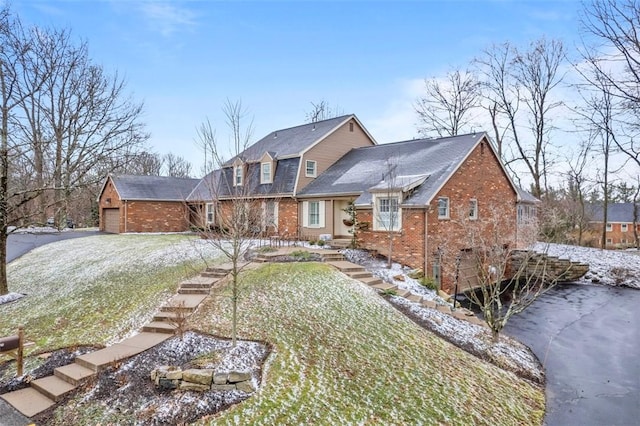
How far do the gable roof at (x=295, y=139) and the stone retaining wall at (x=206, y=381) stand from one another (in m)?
14.8

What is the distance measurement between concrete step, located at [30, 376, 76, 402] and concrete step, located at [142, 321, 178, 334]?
195 centimetres

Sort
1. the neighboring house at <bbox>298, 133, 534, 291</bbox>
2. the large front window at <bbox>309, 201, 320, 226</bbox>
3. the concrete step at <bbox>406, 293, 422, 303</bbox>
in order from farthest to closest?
the large front window at <bbox>309, 201, 320, 226</bbox>
the neighboring house at <bbox>298, 133, 534, 291</bbox>
the concrete step at <bbox>406, 293, 422, 303</bbox>

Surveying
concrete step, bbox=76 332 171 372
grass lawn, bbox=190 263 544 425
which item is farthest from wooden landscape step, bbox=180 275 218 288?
concrete step, bbox=76 332 171 372

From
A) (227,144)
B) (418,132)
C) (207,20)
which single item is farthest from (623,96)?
(418,132)

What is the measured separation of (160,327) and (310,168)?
1408cm

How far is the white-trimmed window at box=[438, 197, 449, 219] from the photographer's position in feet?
50.5

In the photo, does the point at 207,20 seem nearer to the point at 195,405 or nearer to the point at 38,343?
the point at 38,343

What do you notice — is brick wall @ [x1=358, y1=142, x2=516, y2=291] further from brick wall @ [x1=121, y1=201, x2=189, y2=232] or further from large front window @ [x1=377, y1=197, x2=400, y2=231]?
brick wall @ [x1=121, y1=201, x2=189, y2=232]

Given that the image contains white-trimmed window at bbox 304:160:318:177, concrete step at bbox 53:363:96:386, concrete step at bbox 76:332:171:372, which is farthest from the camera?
white-trimmed window at bbox 304:160:318:177

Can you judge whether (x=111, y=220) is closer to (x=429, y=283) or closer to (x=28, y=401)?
(x=429, y=283)

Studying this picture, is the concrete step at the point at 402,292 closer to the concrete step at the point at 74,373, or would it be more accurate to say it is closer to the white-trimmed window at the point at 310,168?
the concrete step at the point at 74,373

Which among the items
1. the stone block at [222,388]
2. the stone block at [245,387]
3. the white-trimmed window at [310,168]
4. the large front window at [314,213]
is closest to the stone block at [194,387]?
the stone block at [222,388]

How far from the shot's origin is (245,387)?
19.2 feet

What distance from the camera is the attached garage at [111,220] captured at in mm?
27422
